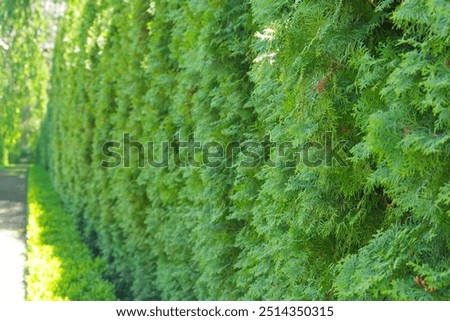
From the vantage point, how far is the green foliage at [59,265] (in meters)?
5.84

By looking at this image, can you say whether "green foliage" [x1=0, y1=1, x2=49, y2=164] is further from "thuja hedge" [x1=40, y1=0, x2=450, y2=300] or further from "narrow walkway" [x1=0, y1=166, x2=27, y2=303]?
"thuja hedge" [x1=40, y1=0, x2=450, y2=300]

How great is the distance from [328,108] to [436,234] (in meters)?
0.73

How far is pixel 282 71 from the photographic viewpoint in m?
2.82

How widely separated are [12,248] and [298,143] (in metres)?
6.15

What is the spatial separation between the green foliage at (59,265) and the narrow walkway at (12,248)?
11 cm

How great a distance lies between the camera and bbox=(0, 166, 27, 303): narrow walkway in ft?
18.9

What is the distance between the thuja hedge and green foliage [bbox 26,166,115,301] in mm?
578

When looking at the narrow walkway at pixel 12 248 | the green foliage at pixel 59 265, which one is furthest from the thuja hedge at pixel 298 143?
the narrow walkway at pixel 12 248

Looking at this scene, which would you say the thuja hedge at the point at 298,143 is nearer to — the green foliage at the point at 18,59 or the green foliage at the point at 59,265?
the green foliage at the point at 59,265

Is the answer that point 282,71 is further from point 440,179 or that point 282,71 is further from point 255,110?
point 440,179

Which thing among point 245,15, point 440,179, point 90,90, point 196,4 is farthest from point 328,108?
point 90,90

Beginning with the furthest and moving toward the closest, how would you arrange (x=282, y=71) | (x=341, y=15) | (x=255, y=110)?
1. (x=255, y=110)
2. (x=282, y=71)
3. (x=341, y=15)

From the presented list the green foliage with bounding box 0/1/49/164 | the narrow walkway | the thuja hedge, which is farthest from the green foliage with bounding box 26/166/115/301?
the green foliage with bounding box 0/1/49/164

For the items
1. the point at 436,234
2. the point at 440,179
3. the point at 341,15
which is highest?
the point at 341,15
